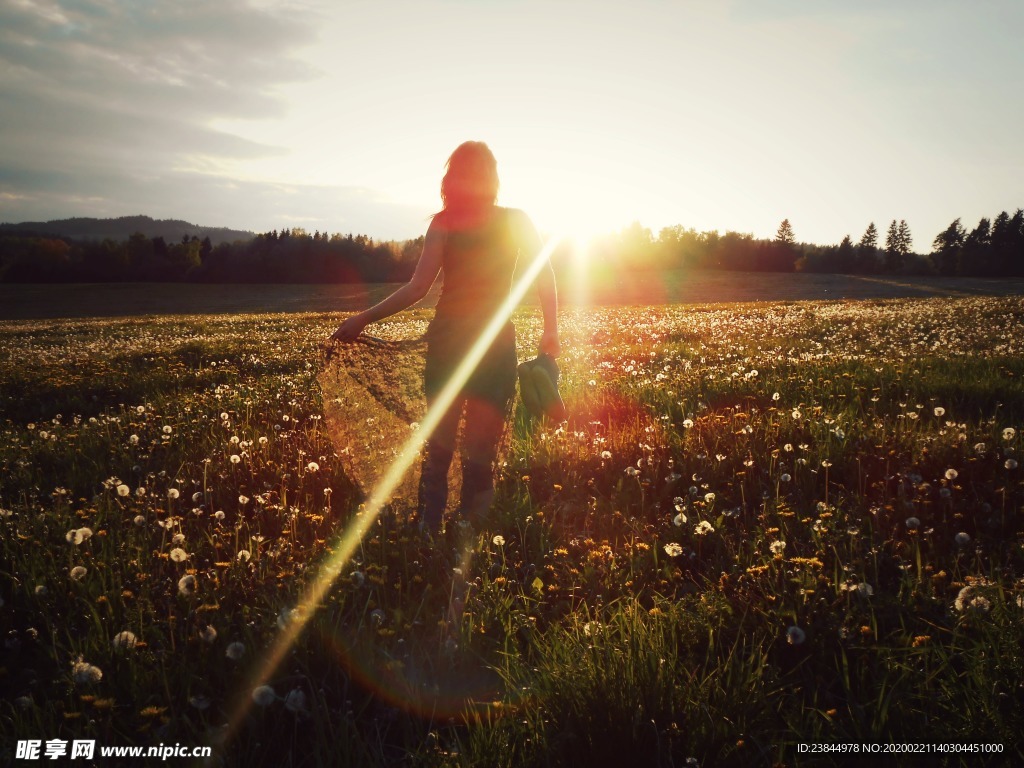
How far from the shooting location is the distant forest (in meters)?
91.4

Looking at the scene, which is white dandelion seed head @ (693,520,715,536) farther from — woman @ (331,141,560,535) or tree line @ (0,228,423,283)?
tree line @ (0,228,423,283)

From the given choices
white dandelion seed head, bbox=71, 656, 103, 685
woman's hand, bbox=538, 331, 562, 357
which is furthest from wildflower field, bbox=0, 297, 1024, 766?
woman's hand, bbox=538, 331, 562, 357

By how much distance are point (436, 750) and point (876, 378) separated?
6.85m

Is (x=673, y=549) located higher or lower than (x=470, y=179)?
lower

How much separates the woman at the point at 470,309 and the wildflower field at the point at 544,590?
1.03ft

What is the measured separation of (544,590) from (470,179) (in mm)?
2908

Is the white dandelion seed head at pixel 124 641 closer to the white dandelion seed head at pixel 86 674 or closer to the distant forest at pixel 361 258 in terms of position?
the white dandelion seed head at pixel 86 674

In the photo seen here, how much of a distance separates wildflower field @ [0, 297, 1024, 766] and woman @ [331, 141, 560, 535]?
1.03ft

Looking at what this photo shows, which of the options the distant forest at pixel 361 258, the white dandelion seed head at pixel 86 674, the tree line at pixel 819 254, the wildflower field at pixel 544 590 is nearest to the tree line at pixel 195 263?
the distant forest at pixel 361 258

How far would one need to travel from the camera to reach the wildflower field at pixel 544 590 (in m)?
2.14

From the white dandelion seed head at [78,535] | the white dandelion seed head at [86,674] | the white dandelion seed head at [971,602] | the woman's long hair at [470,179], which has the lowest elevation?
the white dandelion seed head at [86,674]

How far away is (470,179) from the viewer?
171 inches

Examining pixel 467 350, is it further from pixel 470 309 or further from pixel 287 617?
pixel 287 617

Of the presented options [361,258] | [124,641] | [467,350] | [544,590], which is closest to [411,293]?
[467,350]
